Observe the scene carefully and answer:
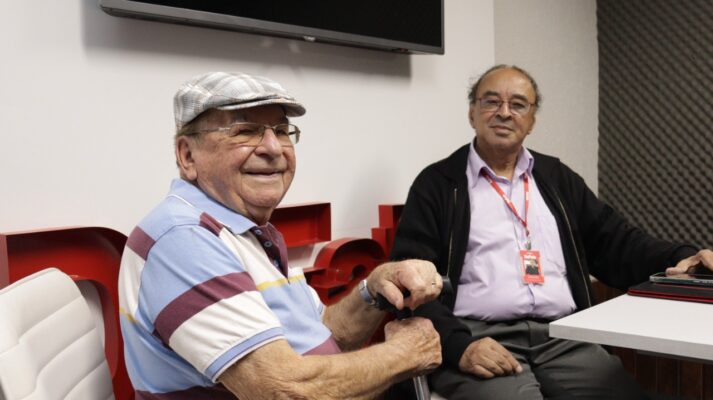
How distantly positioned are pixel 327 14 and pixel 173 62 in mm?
590

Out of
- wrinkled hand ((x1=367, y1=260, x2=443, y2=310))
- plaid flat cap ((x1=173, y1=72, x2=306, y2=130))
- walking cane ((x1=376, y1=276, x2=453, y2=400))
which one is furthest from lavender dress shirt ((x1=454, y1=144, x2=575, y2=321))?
plaid flat cap ((x1=173, y1=72, x2=306, y2=130))

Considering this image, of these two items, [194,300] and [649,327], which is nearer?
[194,300]

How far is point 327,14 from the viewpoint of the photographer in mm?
2291

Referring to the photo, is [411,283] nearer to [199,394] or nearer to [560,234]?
[199,394]

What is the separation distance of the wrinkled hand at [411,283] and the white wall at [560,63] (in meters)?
2.25

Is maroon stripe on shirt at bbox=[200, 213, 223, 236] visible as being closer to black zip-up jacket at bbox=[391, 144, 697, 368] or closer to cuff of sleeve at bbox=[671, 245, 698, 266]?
black zip-up jacket at bbox=[391, 144, 697, 368]

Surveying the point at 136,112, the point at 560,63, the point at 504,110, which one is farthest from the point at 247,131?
the point at 560,63

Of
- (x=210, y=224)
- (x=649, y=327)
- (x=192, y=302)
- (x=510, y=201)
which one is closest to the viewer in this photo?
(x=192, y=302)

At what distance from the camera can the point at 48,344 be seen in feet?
3.81

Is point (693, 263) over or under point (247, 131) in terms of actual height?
under

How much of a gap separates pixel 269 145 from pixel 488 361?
0.97m

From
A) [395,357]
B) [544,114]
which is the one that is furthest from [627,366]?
[395,357]

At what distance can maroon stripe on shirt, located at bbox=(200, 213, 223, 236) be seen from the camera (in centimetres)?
121

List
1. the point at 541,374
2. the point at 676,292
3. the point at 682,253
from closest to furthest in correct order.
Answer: the point at 676,292
the point at 541,374
the point at 682,253
